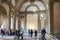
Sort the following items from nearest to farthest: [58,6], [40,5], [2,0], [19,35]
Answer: [58,6]
[19,35]
[2,0]
[40,5]

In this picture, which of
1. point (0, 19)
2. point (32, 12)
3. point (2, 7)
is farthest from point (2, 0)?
point (32, 12)

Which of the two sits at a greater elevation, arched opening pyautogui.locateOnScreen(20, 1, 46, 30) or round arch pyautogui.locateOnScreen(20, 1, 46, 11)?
round arch pyautogui.locateOnScreen(20, 1, 46, 11)

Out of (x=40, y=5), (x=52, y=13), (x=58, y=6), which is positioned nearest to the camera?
(x=58, y=6)

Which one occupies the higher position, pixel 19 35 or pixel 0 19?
pixel 0 19

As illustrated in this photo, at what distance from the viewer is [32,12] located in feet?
129

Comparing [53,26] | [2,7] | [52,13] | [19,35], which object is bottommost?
[19,35]

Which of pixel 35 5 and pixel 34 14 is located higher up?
pixel 35 5

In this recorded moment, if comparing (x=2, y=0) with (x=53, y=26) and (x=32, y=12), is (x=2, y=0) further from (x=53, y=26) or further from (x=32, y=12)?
(x=53, y=26)

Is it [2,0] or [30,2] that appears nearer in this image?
[2,0]

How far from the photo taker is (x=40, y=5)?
3856cm

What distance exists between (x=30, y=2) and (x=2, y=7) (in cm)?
669

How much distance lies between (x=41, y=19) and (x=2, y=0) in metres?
9.94

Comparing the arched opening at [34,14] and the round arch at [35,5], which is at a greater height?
the round arch at [35,5]

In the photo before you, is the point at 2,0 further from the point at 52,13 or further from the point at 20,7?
the point at 52,13
